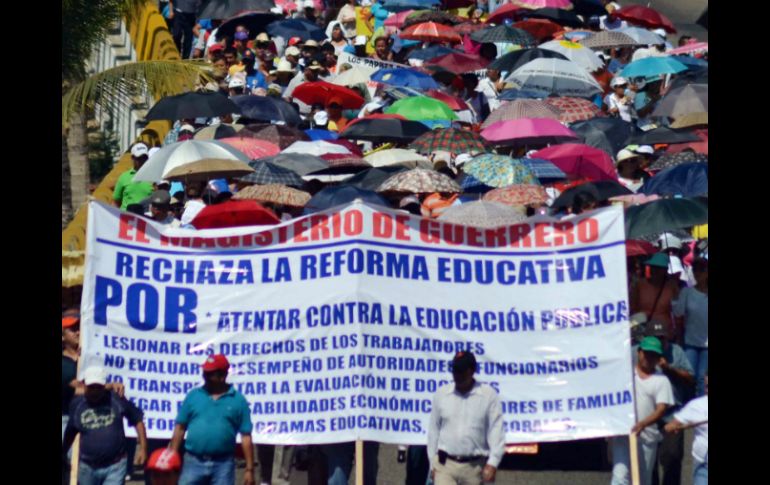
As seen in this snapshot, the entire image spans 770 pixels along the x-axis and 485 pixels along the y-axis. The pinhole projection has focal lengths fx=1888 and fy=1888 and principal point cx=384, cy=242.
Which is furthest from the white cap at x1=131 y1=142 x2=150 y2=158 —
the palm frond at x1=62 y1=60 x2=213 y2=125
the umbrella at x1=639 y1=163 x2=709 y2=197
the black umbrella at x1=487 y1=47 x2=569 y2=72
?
the umbrella at x1=639 y1=163 x2=709 y2=197

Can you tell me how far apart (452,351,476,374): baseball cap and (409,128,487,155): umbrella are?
7.26 meters

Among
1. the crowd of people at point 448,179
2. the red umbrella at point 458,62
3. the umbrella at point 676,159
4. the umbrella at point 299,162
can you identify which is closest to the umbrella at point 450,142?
the crowd of people at point 448,179

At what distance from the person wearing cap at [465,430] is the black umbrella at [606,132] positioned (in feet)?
27.2

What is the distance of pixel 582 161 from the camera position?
757 inches

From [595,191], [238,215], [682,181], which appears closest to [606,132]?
[682,181]

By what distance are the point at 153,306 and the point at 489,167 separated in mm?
6288

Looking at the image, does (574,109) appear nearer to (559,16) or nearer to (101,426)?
(559,16)

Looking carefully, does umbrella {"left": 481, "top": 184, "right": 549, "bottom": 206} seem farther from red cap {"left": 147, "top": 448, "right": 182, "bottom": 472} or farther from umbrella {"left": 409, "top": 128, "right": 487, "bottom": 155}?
red cap {"left": 147, "top": 448, "right": 182, "bottom": 472}

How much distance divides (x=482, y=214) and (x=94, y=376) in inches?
173

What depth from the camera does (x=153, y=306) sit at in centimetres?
1290

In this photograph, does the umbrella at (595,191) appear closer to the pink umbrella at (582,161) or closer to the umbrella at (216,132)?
the pink umbrella at (582,161)

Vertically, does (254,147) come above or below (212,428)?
above
